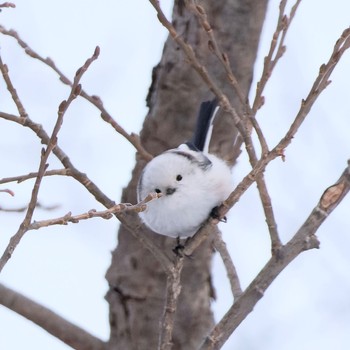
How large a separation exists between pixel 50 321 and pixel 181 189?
580 mm

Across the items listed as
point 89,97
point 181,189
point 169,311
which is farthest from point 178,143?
point 169,311

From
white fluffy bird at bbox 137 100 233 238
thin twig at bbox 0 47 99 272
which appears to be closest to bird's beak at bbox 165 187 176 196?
white fluffy bird at bbox 137 100 233 238

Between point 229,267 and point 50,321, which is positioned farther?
point 50,321

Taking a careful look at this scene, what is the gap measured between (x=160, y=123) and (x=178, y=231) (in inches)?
17.3

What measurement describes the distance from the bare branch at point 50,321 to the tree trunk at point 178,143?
82mm

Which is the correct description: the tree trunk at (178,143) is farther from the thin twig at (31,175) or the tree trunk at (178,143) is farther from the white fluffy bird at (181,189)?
the thin twig at (31,175)

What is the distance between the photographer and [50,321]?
2.63 meters

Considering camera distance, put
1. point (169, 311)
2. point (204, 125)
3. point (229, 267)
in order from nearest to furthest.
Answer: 1. point (169, 311)
2. point (229, 267)
3. point (204, 125)

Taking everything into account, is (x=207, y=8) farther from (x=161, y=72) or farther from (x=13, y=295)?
(x=13, y=295)

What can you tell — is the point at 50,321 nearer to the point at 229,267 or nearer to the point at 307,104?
the point at 229,267

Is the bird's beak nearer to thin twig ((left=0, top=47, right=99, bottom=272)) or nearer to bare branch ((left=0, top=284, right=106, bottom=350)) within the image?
bare branch ((left=0, top=284, right=106, bottom=350))

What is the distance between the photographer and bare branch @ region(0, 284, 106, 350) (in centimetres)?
259

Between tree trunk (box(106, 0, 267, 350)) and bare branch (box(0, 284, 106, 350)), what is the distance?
0.08m

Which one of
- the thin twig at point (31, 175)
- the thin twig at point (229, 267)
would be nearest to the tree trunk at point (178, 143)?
the thin twig at point (229, 267)
